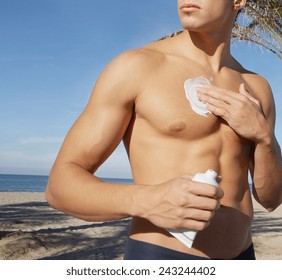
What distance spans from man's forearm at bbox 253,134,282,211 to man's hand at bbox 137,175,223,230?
1.95 ft

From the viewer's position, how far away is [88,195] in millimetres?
1646

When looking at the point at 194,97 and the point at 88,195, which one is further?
the point at 194,97

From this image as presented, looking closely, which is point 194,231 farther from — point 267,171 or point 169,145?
point 267,171

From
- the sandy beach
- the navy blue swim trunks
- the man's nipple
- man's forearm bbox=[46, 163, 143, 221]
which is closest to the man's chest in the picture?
the man's nipple

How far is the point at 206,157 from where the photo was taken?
1922 mm

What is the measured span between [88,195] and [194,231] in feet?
1.52

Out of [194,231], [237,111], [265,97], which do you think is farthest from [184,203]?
[265,97]

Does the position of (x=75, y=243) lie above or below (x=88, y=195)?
below

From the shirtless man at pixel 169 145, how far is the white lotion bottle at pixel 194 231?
0.56ft

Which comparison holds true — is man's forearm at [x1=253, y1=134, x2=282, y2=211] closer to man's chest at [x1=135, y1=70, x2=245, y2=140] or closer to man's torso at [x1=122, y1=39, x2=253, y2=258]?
man's torso at [x1=122, y1=39, x2=253, y2=258]

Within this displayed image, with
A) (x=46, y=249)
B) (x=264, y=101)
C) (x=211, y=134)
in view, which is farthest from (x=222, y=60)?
(x=46, y=249)

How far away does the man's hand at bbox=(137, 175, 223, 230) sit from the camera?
1434 mm
